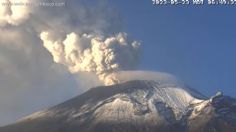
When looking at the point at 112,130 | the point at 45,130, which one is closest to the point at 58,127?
the point at 45,130

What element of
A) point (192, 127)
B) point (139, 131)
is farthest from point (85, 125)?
point (192, 127)

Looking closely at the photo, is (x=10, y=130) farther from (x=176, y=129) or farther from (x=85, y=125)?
(x=176, y=129)

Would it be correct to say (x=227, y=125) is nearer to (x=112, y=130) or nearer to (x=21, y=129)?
(x=112, y=130)

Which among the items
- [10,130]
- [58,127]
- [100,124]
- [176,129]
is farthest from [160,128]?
[10,130]

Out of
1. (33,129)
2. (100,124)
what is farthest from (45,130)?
(100,124)

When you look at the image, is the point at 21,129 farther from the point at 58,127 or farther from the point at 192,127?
the point at 192,127

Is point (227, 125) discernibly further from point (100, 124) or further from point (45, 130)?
point (45, 130)
